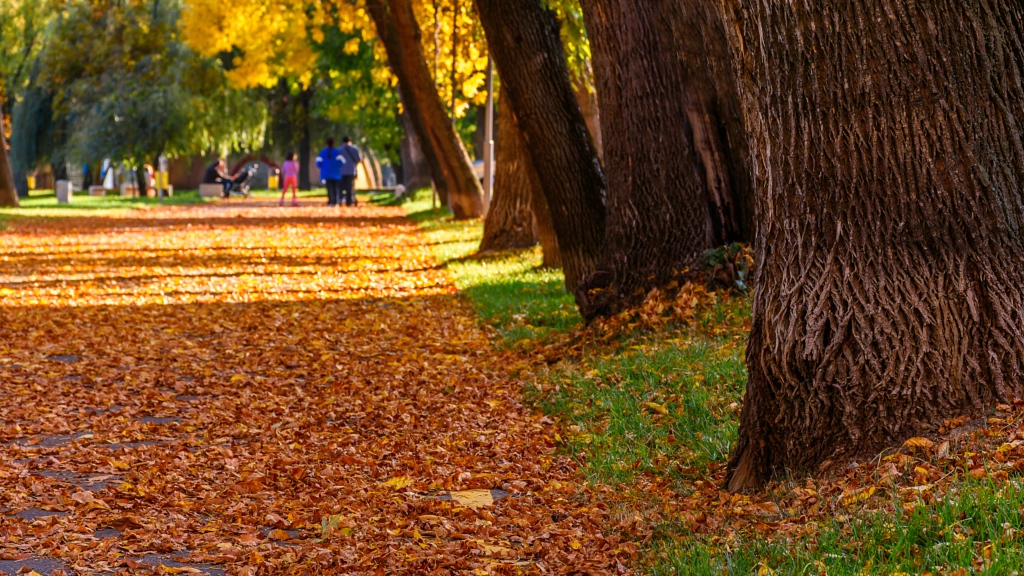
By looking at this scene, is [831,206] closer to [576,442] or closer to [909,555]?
[909,555]

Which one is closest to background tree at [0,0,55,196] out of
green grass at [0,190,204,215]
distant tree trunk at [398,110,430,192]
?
green grass at [0,190,204,215]

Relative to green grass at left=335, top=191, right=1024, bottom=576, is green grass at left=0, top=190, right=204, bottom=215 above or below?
above

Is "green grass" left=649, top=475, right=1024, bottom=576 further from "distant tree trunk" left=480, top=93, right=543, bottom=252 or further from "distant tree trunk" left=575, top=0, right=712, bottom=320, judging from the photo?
"distant tree trunk" left=480, top=93, right=543, bottom=252

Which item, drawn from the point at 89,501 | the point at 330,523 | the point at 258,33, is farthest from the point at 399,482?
the point at 258,33

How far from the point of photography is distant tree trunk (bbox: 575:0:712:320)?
9.60 m

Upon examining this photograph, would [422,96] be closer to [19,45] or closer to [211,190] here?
[211,190]

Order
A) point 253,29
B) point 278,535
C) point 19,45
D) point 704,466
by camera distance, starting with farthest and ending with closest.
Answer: point 19,45 → point 253,29 → point 704,466 → point 278,535

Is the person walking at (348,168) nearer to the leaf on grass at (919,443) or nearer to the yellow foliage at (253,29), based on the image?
the yellow foliage at (253,29)

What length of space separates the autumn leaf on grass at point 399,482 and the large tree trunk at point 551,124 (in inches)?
215

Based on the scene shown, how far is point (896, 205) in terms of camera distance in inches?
191

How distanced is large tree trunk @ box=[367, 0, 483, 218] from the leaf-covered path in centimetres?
960

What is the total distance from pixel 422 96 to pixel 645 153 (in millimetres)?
14868

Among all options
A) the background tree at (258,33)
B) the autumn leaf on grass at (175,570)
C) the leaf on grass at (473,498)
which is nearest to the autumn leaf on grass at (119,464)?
the leaf on grass at (473,498)

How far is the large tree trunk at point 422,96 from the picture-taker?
23.5 metres
